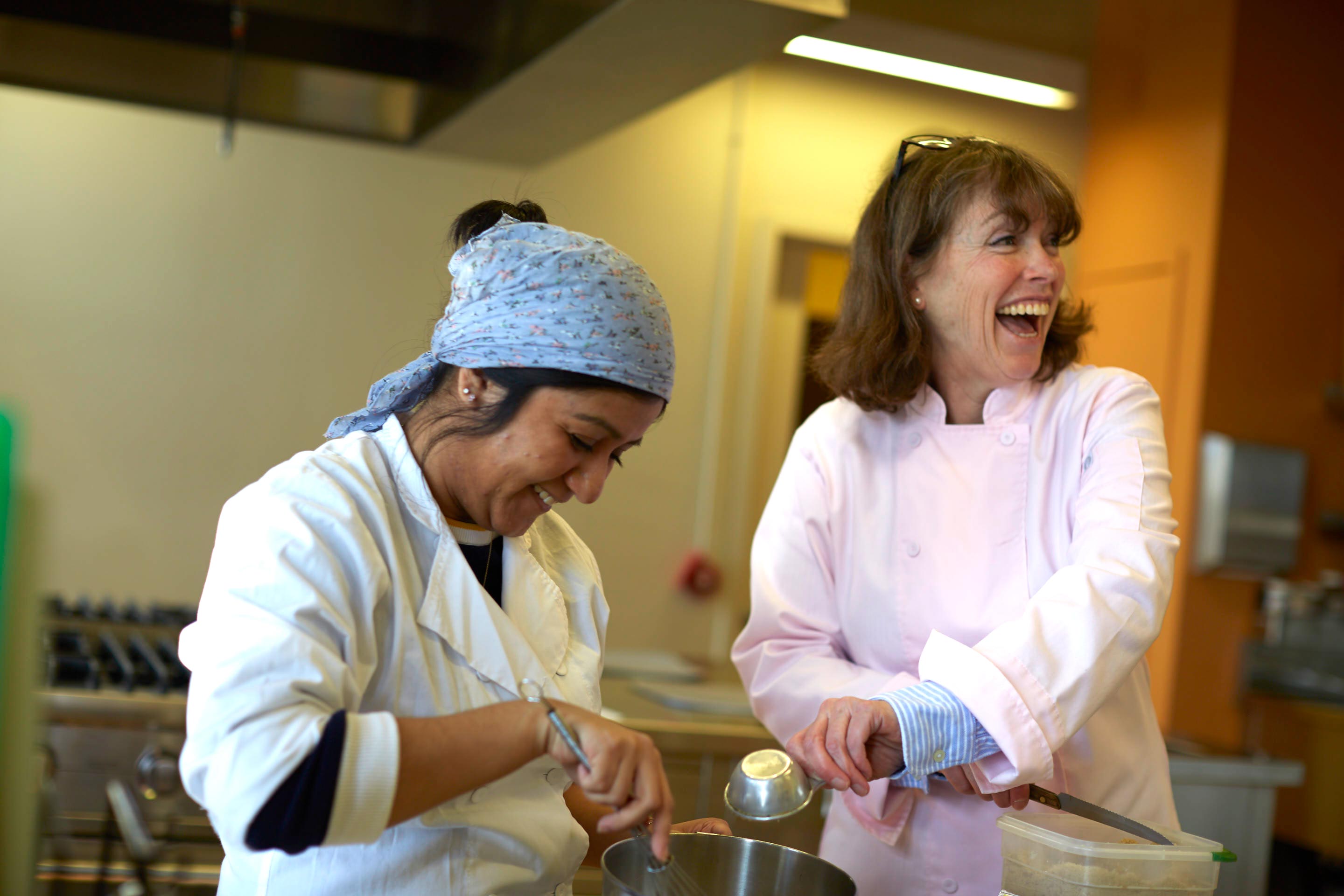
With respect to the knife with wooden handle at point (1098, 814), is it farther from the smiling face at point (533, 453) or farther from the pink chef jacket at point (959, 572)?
the smiling face at point (533, 453)

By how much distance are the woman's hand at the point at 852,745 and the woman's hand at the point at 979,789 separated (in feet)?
0.19

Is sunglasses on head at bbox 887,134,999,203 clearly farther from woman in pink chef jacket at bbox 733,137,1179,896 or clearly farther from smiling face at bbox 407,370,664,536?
smiling face at bbox 407,370,664,536

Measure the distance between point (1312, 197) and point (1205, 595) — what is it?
1.30 m

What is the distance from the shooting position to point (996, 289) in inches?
49.5

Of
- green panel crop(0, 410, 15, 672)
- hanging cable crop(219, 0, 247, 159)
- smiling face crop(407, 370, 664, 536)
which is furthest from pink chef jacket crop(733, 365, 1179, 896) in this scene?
hanging cable crop(219, 0, 247, 159)

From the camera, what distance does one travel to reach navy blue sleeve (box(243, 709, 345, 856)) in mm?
728

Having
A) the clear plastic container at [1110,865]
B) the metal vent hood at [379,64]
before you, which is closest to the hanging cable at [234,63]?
the metal vent hood at [379,64]

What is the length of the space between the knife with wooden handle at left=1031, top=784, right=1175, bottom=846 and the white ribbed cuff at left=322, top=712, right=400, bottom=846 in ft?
1.83

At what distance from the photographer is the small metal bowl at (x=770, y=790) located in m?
0.99

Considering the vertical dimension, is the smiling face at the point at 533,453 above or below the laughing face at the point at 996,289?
below

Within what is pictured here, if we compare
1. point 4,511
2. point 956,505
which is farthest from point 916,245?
point 4,511

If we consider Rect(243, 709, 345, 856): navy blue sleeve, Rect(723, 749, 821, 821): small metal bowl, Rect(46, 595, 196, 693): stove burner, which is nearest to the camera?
Rect(243, 709, 345, 856): navy blue sleeve

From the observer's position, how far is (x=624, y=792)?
2.64ft

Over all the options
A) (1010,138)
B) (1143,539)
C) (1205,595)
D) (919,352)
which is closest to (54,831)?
(919,352)
